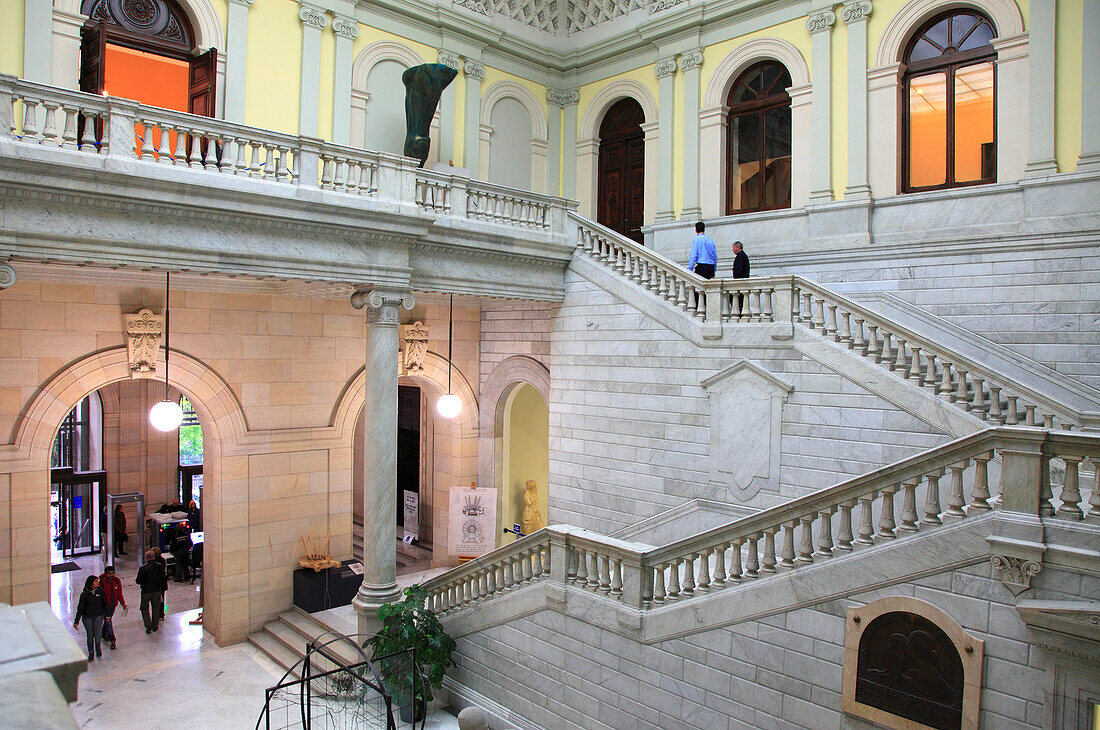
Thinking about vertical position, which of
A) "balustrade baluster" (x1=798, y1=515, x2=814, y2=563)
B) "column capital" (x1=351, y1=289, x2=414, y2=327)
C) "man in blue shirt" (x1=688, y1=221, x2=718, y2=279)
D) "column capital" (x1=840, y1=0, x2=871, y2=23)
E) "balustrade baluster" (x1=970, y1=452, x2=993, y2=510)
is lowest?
"balustrade baluster" (x1=798, y1=515, x2=814, y2=563)

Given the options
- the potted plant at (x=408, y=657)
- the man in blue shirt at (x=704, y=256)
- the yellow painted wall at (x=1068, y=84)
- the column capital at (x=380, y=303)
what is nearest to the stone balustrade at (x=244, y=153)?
the column capital at (x=380, y=303)

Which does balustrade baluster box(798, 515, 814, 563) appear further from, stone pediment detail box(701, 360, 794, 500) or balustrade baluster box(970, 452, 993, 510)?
stone pediment detail box(701, 360, 794, 500)

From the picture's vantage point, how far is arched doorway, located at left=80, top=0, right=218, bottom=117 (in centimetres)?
1217

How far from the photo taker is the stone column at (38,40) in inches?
436

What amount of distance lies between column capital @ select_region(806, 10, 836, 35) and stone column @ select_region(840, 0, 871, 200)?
0.29 m

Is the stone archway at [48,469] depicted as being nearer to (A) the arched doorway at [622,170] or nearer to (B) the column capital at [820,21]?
(A) the arched doorway at [622,170]

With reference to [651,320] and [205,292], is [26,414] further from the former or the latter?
[651,320]

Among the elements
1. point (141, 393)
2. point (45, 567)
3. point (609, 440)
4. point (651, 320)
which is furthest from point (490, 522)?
point (141, 393)

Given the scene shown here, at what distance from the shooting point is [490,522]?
1380 centimetres

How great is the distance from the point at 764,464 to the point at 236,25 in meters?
11.4

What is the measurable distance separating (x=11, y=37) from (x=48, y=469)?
6.35 m

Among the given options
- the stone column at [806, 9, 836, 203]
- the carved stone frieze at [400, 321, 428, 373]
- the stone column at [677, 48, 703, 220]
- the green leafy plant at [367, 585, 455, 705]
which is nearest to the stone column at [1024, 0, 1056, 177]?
the stone column at [806, 9, 836, 203]

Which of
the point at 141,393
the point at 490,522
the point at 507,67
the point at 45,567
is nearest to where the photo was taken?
the point at 45,567

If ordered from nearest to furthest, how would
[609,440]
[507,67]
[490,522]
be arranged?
[609,440], [490,522], [507,67]
